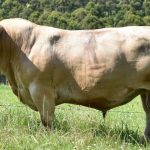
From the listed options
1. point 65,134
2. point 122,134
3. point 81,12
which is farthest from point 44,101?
point 81,12

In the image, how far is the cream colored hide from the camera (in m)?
6.74

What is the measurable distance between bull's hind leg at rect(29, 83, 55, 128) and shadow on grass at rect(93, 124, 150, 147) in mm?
746

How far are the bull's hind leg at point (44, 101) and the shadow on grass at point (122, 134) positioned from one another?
0.75 meters

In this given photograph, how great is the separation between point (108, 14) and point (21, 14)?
49.2 feet

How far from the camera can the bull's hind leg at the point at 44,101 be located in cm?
682

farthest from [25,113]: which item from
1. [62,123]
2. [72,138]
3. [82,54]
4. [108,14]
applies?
[108,14]

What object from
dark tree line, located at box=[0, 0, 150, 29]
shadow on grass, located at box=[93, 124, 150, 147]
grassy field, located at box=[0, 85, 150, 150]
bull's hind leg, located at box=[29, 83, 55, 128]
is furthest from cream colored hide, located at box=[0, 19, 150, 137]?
dark tree line, located at box=[0, 0, 150, 29]

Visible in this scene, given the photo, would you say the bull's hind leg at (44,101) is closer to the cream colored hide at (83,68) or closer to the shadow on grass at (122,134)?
the cream colored hide at (83,68)

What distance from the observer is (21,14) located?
234ft

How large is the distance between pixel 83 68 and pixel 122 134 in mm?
1079

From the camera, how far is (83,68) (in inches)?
270

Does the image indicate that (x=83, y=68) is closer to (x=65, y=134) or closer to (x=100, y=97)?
(x=100, y=97)

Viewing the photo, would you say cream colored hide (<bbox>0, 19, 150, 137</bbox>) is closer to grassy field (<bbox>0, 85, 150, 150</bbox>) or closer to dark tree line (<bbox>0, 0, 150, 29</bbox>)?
grassy field (<bbox>0, 85, 150, 150</bbox>)

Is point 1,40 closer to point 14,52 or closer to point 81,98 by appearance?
point 14,52
